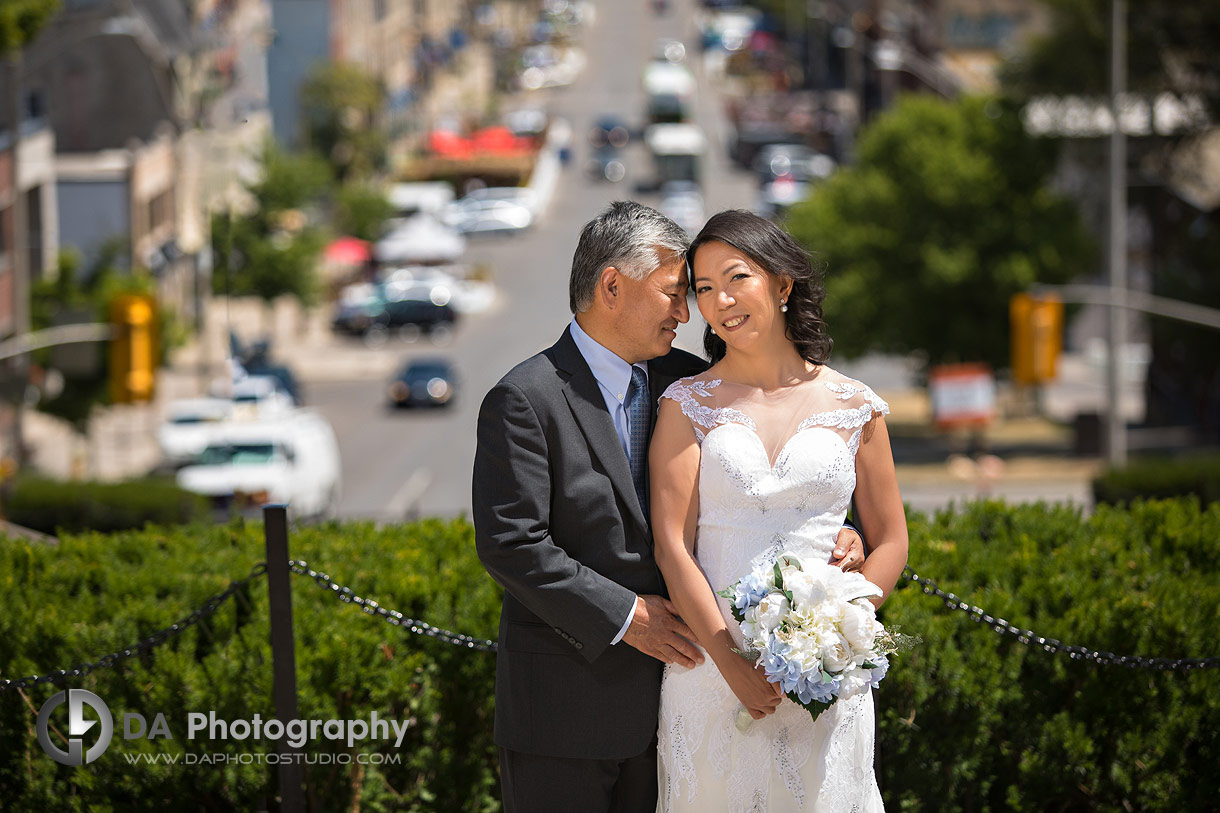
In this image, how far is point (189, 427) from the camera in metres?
34.1

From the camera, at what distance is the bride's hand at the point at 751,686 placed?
4406 mm

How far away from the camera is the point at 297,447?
87.0 ft

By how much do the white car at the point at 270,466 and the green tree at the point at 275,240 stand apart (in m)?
18.6

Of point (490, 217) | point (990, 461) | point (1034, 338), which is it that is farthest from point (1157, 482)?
point (490, 217)

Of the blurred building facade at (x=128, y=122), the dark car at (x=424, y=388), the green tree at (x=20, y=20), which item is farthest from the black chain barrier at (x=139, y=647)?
the dark car at (x=424, y=388)

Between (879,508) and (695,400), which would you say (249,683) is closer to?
(695,400)

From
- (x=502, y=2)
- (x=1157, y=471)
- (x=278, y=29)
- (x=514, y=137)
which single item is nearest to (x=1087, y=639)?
(x=1157, y=471)

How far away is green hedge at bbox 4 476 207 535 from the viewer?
19.4 m

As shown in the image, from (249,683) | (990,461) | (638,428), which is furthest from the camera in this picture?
(990,461)

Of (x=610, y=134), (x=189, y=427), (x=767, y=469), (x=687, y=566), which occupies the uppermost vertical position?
(x=610, y=134)

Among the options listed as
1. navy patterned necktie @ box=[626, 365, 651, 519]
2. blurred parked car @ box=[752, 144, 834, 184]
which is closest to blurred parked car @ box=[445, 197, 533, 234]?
blurred parked car @ box=[752, 144, 834, 184]

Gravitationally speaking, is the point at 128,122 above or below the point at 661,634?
above

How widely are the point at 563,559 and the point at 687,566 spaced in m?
0.37

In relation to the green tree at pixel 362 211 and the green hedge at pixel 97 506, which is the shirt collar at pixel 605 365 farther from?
the green tree at pixel 362 211
